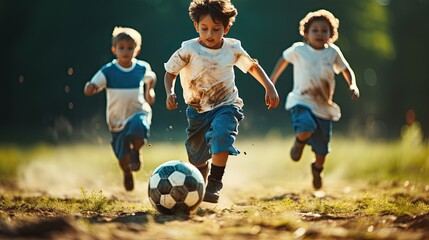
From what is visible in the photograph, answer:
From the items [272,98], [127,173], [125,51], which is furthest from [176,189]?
[125,51]

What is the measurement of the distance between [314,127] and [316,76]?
2.06ft

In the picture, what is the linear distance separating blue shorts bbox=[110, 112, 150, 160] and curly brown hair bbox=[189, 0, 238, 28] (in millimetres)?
2311

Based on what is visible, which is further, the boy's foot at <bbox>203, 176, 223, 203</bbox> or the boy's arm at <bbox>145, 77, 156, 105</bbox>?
the boy's arm at <bbox>145, 77, 156, 105</bbox>

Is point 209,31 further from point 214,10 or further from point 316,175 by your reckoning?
point 316,175

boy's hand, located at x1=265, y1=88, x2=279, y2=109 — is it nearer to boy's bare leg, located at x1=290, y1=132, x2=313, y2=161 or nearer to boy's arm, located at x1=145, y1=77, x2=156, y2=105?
boy's bare leg, located at x1=290, y1=132, x2=313, y2=161

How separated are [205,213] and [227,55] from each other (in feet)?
5.49

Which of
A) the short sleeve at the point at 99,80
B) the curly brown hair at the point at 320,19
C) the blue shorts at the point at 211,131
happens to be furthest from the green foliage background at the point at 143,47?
the blue shorts at the point at 211,131

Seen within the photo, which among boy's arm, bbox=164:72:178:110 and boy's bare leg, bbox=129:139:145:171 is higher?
boy's arm, bbox=164:72:178:110

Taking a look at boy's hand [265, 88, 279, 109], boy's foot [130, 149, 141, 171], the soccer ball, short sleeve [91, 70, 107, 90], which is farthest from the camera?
boy's foot [130, 149, 141, 171]

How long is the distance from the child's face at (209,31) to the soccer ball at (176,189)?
1365 mm

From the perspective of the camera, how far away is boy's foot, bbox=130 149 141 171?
373 inches

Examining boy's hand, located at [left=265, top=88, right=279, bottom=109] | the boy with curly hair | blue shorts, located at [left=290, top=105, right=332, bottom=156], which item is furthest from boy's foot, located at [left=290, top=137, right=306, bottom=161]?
boy's hand, located at [left=265, top=88, right=279, bottom=109]

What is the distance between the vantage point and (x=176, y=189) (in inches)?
250

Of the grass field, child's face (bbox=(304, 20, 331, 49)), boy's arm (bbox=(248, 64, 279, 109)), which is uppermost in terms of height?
child's face (bbox=(304, 20, 331, 49))
